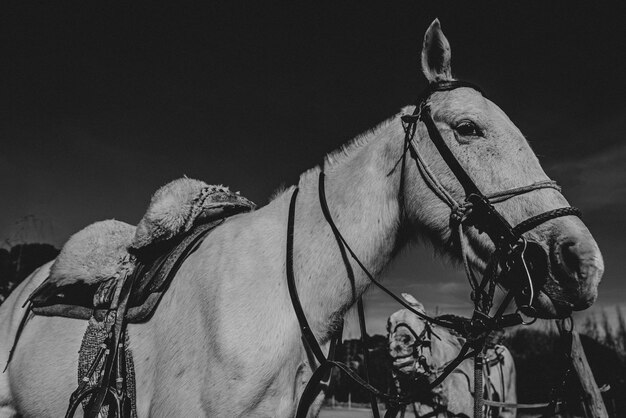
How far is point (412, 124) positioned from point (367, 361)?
1.54m

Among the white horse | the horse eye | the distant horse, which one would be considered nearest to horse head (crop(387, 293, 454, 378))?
the distant horse

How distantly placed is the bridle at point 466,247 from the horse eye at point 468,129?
11cm

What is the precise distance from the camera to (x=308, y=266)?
2.48 m

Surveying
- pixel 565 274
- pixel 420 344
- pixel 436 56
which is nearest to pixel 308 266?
pixel 565 274

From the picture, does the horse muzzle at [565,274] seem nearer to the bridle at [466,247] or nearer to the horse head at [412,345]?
the bridle at [466,247]

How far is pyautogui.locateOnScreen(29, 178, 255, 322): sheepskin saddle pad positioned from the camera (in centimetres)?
275

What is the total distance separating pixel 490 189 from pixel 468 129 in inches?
14.8

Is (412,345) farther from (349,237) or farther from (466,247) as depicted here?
(466,247)

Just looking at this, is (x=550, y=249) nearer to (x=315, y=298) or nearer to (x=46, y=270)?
(x=315, y=298)

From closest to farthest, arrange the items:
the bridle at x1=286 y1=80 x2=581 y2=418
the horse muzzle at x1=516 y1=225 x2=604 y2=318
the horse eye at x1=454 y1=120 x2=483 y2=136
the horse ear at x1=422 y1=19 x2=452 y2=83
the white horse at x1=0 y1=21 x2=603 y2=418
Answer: the horse muzzle at x1=516 y1=225 x2=604 y2=318 < the bridle at x1=286 y1=80 x2=581 y2=418 < the white horse at x1=0 y1=21 x2=603 y2=418 < the horse eye at x1=454 y1=120 x2=483 y2=136 < the horse ear at x1=422 y1=19 x2=452 y2=83

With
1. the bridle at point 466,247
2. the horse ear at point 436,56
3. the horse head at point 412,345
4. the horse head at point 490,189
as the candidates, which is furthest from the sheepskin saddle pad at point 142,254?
the horse head at point 412,345

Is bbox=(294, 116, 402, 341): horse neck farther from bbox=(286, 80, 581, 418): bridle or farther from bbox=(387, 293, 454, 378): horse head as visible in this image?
bbox=(387, 293, 454, 378): horse head

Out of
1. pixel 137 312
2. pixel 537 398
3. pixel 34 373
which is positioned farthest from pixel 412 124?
pixel 537 398

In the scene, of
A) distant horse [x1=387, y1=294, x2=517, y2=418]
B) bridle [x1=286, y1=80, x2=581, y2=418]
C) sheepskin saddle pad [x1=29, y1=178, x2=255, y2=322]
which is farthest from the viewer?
distant horse [x1=387, y1=294, x2=517, y2=418]
